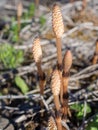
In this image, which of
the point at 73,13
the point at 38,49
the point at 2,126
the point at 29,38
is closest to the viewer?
the point at 38,49

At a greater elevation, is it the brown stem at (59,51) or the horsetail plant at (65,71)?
the brown stem at (59,51)

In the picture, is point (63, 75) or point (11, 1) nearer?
point (63, 75)

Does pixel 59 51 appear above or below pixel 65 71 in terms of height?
above

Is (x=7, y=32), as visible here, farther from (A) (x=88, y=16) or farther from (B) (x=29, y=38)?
(A) (x=88, y=16)

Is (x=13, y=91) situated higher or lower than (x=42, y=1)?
lower

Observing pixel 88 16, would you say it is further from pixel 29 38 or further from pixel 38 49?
pixel 38 49

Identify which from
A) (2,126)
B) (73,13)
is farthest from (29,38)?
(2,126)

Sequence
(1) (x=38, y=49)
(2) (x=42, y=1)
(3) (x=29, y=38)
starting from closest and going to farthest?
(1) (x=38, y=49), (3) (x=29, y=38), (2) (x=42, y=1)

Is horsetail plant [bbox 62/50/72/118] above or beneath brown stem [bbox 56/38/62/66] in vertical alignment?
beneath

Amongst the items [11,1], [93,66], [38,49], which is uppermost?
[11,1]
